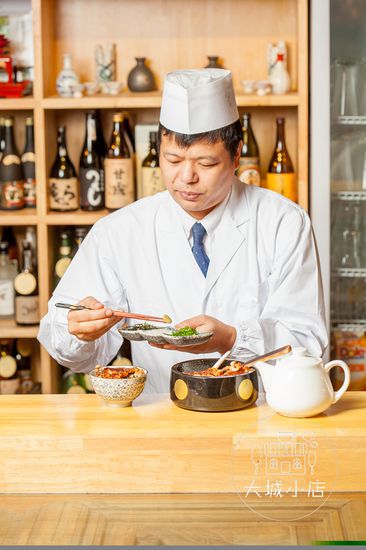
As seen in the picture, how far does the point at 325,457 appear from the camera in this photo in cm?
147

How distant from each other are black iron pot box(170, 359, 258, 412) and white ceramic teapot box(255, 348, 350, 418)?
56 mm

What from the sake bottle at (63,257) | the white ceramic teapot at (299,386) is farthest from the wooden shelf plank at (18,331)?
the white ceramic teapot at (299,386)

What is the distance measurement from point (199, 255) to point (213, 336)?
50cm

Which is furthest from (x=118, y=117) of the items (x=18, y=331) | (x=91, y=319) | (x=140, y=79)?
(x=91, y=319)

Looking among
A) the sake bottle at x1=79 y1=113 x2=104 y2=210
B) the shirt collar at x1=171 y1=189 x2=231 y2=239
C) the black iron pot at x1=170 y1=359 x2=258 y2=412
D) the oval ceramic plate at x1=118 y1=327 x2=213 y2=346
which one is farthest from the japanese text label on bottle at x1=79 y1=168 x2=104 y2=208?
the black iron pot at x1=170 y1=359 x2=258 y2=412

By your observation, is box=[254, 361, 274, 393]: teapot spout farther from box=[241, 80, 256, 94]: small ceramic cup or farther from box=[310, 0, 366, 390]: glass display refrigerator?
box=[241, 80, 256, 94]: small ceramic cup

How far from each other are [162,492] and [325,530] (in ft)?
0.97

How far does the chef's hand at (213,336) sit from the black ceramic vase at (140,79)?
5.35ft

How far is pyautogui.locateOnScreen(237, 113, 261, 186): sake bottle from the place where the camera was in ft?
10.6

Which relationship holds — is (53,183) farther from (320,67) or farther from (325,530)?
(325,530)

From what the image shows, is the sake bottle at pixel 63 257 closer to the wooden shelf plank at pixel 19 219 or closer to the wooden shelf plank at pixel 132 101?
the wooden shelf plank at pixel 19 219

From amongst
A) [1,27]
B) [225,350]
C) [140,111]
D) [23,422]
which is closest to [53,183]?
[140,111]

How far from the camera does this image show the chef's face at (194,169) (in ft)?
6.43

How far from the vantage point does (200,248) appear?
2.27 m
